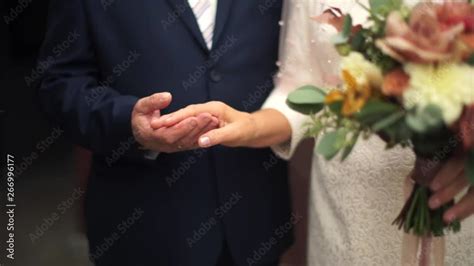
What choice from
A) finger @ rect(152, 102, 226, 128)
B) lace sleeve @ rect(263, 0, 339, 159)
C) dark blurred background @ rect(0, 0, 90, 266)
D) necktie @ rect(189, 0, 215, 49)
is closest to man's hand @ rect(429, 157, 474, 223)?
lace sleeve @ rect(263, 0, 339, 159)

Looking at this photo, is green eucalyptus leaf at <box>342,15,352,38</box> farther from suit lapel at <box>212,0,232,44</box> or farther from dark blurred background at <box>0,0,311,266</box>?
dark blurred background at <box>0,0,311,266</box>

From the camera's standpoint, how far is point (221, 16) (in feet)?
3.84

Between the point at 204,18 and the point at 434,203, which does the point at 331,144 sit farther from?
the point at 204,18

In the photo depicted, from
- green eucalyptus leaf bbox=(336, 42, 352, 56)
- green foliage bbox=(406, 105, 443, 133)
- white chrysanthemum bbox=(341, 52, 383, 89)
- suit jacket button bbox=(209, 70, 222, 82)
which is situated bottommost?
suit jacket button bbox=(209, 70, 222, 82)

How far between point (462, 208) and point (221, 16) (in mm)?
577

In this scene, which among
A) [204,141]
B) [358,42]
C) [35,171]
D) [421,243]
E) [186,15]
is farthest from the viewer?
[35,171]

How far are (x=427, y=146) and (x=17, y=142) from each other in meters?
3.08

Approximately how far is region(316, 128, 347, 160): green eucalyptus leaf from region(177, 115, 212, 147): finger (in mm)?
307

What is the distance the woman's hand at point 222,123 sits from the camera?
1.07 meters

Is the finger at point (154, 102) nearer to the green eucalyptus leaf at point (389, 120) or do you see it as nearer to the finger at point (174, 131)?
the finger at point (174, 131)

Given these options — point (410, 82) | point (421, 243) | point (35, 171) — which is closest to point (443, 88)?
point (410, 82)

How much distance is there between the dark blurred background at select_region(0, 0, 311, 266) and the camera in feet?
8.16

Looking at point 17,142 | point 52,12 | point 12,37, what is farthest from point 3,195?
point 52,12

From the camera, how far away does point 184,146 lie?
1.12 metres
